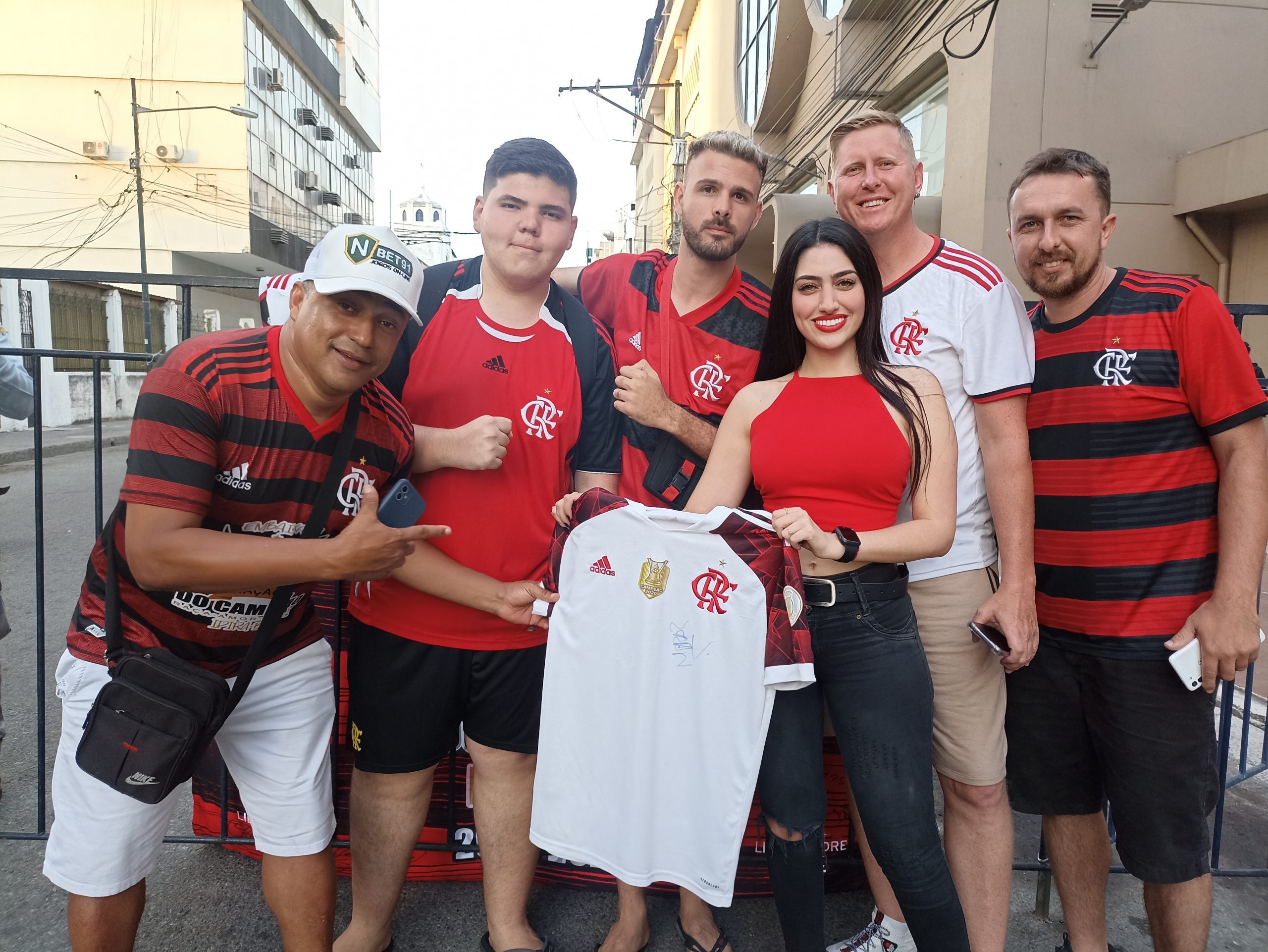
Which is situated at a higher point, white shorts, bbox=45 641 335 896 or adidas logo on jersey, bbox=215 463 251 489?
adidas logo on jersey, bbox=215 463 251 489

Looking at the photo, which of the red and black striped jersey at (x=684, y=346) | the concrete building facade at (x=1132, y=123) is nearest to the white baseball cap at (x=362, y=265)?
the red and black striped jersey at (x=684, y=346)

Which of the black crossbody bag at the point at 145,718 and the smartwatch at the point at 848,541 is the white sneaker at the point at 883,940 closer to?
the smartwatch at the point at 848,541

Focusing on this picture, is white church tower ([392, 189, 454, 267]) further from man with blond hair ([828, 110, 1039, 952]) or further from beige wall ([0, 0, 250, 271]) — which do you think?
man with blond hair ([828, 110, 1039, 952])

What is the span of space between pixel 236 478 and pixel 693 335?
1.60 meters

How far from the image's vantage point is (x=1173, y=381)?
2.25 metres

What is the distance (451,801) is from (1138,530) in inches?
102

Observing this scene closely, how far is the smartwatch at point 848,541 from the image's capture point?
1.97m

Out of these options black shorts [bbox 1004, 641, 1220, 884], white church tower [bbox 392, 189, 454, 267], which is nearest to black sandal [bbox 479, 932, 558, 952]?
black shorts [bbox 1004, 641, 1220, 884]

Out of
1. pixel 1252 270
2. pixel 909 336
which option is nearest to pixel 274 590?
pixel 909 336

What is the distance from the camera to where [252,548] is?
1778 mm

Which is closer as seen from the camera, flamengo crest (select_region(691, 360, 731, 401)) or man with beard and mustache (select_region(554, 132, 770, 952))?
man with beard and mustache (select_region(554, 132, 770, 952))

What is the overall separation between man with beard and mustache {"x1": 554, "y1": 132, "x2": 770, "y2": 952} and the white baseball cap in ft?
2.66
